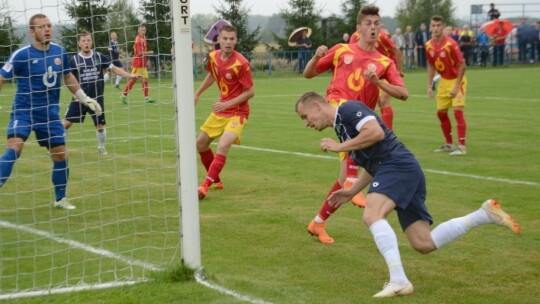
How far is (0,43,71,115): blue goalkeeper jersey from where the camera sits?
778cm

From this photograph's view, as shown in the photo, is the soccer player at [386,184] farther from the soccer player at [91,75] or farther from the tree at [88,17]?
the soccer player at [91,75]

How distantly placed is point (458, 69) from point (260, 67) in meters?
28.9

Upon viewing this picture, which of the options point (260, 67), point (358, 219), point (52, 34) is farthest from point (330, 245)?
point (260, 67)

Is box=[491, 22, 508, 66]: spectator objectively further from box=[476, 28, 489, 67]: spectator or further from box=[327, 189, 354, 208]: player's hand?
box=[327, 189, 354, 208]: player's hand

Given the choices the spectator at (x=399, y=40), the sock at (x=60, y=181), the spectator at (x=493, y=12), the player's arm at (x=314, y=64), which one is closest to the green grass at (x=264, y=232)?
the sock at (x=60, y=181)

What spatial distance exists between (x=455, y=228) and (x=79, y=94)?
4.22 metres

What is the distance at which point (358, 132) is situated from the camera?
5699 mm

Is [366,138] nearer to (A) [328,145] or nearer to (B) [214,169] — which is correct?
(A) [328,145]

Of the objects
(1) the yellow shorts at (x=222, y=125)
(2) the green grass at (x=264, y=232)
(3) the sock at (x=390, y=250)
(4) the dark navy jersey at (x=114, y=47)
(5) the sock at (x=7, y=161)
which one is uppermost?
(4) the dark navy jersey at (x=114, y=47)

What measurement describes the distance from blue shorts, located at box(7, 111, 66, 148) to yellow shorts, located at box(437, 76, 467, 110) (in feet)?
23.0

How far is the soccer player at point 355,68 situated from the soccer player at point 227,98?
178 centimetres

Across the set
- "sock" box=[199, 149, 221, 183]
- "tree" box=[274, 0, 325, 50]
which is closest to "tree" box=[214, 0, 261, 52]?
"tree" box=[274, 0, 325, 50]

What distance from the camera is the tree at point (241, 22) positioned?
4154cm

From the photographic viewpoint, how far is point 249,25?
4216 centimetres
